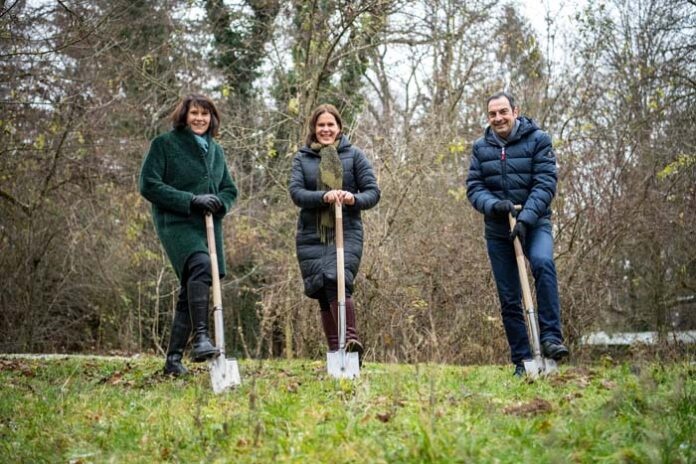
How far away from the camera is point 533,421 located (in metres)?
3.70

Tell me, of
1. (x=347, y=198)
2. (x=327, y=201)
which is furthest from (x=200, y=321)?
(x=347, y=198)

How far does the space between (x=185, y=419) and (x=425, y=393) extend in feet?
4.03

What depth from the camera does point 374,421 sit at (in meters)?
3.79

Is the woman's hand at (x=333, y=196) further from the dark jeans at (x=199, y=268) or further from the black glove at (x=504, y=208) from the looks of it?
the black glove at (x=504, y=208)

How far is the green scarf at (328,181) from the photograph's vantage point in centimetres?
645

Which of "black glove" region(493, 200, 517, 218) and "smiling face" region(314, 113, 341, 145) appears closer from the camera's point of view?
"black glove" region(493, 200, 517, 218)

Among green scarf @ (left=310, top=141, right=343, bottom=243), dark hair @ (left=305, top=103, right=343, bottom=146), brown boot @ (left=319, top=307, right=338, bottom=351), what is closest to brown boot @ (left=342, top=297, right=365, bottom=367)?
brown boot @ (left=319, top=307, right=338, bottom=351)

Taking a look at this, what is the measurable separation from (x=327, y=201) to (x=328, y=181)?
0.71ft

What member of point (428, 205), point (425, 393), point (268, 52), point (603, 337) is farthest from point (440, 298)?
point (425, 393)

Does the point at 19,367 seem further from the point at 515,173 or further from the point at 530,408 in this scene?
the point at 530,408

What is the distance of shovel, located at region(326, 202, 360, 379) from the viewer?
19.1 ft

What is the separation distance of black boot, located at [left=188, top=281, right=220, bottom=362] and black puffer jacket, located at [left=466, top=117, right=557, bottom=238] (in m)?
2.10

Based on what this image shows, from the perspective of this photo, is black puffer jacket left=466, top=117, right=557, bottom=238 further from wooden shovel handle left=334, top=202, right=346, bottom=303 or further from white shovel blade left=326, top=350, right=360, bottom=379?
white shovel blade left=326, top=350, right=360, bottom=379

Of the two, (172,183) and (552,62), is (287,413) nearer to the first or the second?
(172,183)
